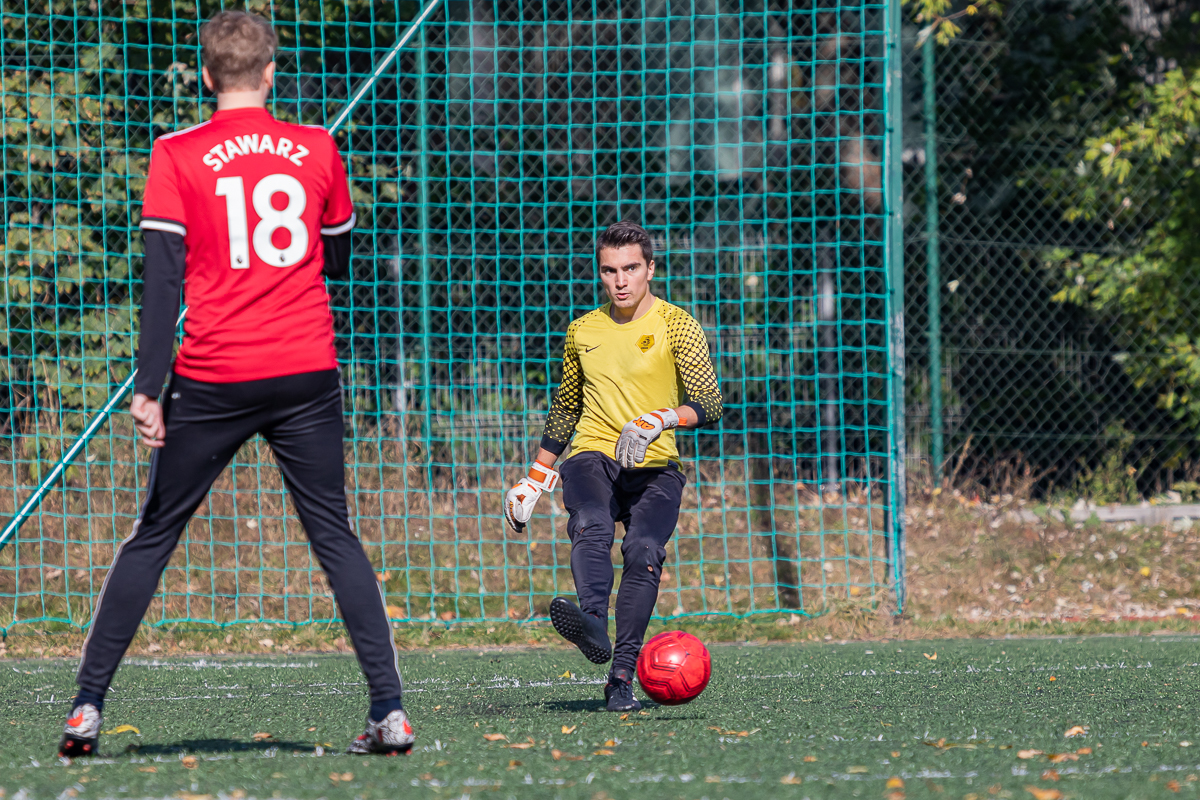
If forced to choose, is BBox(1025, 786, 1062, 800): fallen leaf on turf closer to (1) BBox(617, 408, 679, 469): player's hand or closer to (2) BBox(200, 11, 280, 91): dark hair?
(1) BBox(617, 408, 679, 469): player's hand

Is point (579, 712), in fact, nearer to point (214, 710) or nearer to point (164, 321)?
point (214, 710)

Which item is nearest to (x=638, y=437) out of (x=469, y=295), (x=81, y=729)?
(x=81, y=729)

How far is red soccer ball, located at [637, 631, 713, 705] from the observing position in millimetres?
4180

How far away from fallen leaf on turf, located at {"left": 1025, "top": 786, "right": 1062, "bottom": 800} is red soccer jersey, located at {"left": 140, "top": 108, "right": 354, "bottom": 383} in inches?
75.4

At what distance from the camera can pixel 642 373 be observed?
4.66 meters

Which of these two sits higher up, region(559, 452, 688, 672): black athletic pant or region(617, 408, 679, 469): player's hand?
region(617, 408, 679, 469): player's hand

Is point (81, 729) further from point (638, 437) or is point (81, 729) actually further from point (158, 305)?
point (638, 437)

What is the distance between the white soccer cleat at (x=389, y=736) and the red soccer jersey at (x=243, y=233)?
90 centimetres

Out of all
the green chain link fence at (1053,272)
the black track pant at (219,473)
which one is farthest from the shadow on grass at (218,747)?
the green chain link fence at (1053,272)

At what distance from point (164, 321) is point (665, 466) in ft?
6.40

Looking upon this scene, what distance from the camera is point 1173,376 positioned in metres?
9.62

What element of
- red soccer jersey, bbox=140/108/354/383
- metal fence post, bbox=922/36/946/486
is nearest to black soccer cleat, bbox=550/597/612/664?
red soccer jersey, bbox=140/108/354/383

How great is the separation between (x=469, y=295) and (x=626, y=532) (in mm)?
5477

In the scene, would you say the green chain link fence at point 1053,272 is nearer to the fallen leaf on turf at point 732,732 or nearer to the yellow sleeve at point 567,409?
the yellow sleeve at point 567,409
